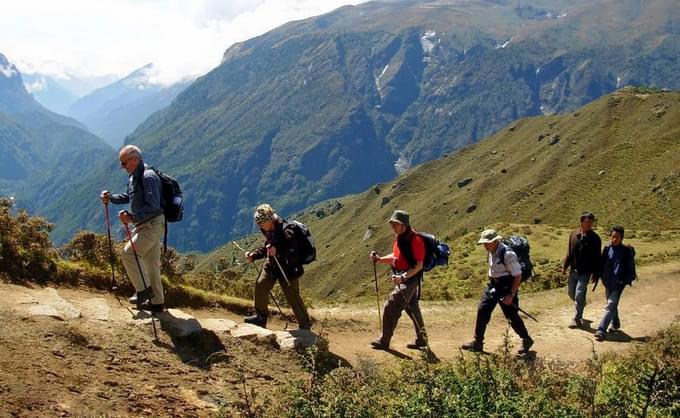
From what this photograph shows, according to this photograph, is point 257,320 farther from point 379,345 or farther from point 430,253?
point 430,253

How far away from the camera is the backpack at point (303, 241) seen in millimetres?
10633

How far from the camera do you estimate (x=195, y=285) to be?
591 inches

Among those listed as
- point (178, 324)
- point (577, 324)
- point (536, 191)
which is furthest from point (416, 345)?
point (536, 191)

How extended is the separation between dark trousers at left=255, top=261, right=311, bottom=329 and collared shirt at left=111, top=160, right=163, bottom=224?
2.40 m

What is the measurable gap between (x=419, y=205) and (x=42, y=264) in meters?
149

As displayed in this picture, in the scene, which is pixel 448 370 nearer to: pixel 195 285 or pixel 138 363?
pixel 138 363

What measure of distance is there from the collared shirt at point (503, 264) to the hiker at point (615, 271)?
3.69 metres

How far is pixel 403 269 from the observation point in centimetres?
1142

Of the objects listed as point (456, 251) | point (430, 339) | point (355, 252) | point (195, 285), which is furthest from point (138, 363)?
point (355, 252)

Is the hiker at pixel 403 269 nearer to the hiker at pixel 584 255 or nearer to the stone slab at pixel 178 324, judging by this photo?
the stone slab at pixel 178 324

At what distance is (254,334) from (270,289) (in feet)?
4.31

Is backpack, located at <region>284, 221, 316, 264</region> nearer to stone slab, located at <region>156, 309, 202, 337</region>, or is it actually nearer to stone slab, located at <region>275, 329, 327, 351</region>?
stone slab, located at <region>275, 329, 327, 351</region>

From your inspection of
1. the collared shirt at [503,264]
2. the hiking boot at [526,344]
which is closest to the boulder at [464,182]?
the hiking boot at [526,344]

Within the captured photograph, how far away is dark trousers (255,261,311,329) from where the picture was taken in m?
11.0
